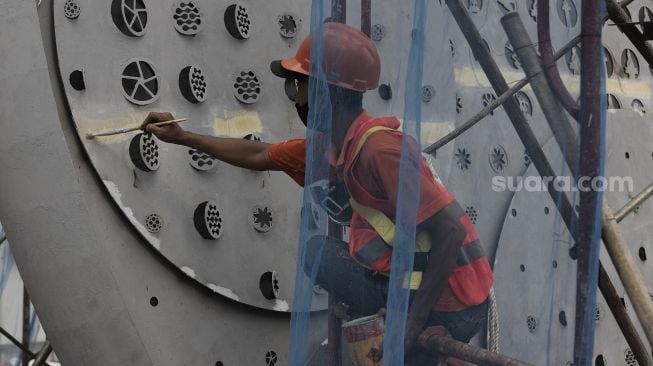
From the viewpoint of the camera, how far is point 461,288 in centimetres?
481

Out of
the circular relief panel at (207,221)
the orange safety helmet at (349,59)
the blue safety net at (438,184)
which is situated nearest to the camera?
the blue safety net at (438,184)

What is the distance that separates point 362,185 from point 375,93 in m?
0.38

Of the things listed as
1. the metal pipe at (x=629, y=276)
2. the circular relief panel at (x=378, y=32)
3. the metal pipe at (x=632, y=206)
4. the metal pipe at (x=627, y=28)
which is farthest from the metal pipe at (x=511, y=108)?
the metal pipe at (x=632, y=206)

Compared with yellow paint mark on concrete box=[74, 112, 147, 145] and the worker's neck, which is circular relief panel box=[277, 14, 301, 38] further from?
the worker's neck

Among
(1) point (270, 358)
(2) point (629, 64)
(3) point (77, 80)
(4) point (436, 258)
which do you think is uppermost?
(2) point (629, 64)

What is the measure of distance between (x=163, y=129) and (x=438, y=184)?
1794mm

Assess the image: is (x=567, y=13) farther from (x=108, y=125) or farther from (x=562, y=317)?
(x=108, y=125)

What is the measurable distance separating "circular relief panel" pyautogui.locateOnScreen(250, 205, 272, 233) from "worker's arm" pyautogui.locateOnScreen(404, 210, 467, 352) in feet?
6.94

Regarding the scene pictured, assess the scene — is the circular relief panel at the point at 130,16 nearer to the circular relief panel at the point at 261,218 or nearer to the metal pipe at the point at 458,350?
the circular relief panel at the point at 261,218

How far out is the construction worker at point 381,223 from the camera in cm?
457

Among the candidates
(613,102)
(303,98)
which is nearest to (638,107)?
(613,102)

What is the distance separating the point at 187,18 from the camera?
253 inches

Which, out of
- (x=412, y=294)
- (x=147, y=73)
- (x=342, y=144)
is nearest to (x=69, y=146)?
(x=147, y=73)

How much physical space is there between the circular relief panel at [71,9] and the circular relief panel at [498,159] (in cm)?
245
